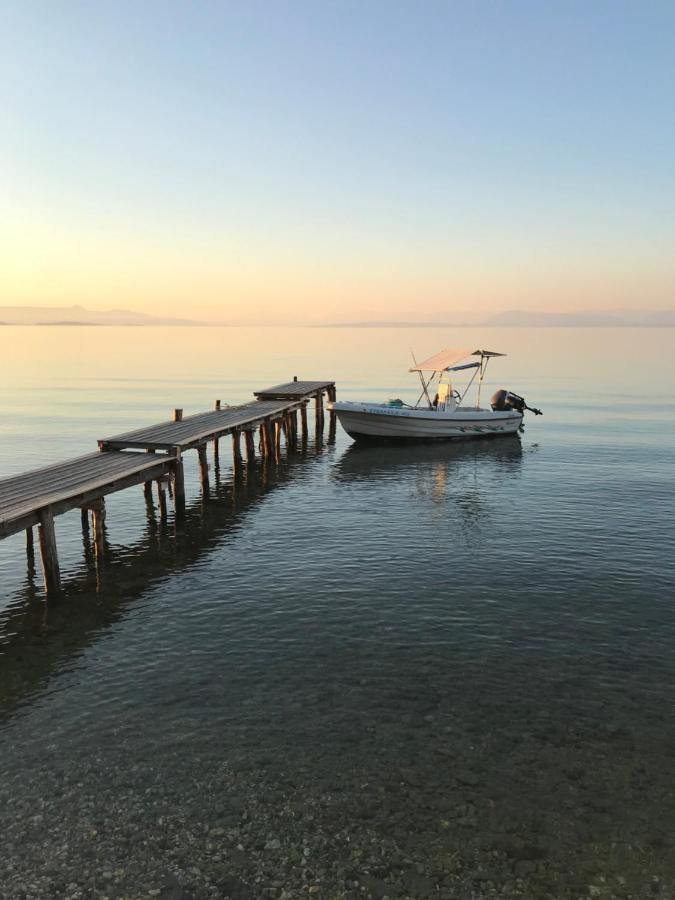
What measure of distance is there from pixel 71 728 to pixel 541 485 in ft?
98.3

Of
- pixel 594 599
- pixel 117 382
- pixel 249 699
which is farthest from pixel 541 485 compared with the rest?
pixel 117 382

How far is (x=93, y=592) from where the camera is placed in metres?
21.0

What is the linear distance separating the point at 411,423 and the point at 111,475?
100ft

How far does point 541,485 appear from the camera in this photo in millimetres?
37438

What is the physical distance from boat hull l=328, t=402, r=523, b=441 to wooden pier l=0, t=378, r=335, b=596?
669cm

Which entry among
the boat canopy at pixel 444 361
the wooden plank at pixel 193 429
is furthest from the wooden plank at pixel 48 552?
the boat canopy at pixel 444 361

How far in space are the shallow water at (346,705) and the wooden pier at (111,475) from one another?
1568 millimetres

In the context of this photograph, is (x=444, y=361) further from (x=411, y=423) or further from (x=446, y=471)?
(x=446, y=471)

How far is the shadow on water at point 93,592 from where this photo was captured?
641 inches

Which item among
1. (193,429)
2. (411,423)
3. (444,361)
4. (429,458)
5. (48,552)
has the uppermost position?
(444,361)

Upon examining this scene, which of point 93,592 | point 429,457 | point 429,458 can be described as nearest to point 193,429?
point 93,592

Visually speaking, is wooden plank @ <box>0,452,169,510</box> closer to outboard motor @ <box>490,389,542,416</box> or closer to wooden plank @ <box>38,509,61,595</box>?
wooden plank @ <box>38,509,61,595</box>

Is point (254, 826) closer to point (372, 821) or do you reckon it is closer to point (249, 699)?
point (372, 821)

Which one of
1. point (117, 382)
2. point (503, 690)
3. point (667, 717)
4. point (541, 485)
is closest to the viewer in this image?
point (667, 717)
